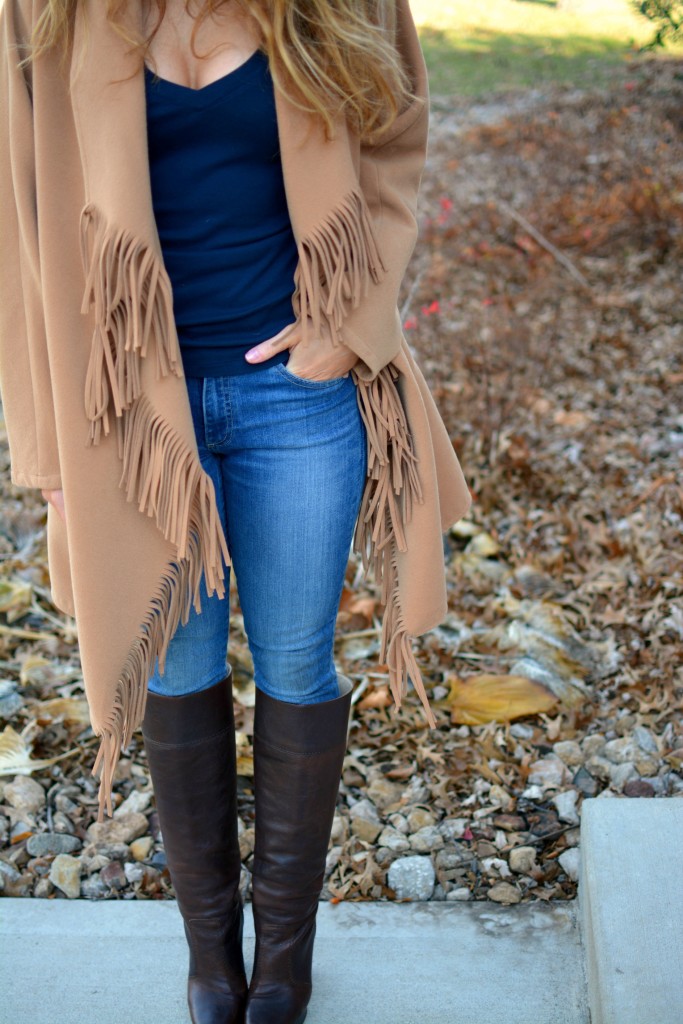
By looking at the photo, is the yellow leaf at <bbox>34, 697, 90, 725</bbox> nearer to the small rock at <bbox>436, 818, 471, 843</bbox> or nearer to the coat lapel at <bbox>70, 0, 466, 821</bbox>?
the small rock at <bbox>436, 818, 471, 843</bbox>

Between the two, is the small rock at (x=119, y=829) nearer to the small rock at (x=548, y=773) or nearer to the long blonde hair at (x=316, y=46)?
the small rock at (x=548, y=773)

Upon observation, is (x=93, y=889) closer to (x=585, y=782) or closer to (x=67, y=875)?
(x=67, y=875)

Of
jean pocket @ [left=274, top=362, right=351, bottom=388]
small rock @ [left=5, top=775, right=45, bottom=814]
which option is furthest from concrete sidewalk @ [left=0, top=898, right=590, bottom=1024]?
jean pocket @ [left=274, top=362, right=351, bottom=388]

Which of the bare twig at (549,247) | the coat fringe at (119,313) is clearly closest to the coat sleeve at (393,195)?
the coat fringe at (119,313)

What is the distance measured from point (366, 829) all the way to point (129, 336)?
148 centimetres

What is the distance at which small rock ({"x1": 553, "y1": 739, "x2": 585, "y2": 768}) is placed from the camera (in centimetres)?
261

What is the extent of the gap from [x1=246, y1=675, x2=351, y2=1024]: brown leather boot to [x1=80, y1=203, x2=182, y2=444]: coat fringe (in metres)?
0.64

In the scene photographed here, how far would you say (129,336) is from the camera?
57.8 inches

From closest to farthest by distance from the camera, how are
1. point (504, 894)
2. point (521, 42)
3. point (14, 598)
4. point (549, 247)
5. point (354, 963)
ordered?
1. point (354, 963)
2. point (504, 894)
3. point (14, 598)
4. point (549, 247)
5. point (521, 42)

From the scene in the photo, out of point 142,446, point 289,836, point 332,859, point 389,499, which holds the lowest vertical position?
point 332,859

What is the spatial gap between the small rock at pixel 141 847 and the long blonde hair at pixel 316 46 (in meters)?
1.72

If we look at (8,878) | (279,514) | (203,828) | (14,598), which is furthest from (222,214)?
(14,598)

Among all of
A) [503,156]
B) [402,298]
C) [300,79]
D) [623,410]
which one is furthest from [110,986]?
[503,156]

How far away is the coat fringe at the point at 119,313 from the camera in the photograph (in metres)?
1.44
